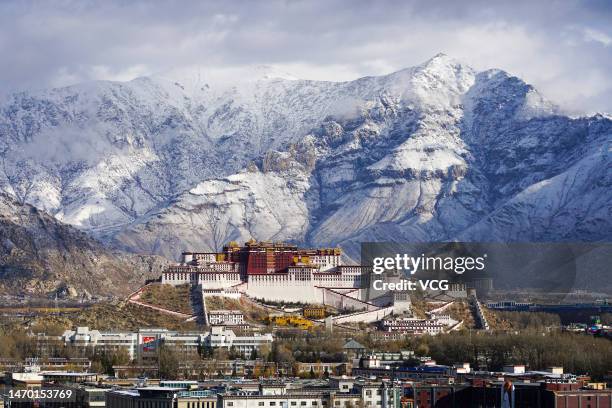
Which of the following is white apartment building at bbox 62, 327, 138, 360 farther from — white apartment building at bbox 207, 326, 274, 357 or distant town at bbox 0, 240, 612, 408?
white apartment building at bbox 207, 326, 274, 357

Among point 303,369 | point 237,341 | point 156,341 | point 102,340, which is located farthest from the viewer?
point 237,341

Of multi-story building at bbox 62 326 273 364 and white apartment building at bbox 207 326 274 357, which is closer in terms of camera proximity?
multi-story building at bbox 62 326 273 364

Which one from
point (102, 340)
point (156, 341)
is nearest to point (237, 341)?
point (156, 341)

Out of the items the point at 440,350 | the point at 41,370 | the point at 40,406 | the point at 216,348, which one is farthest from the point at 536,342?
the point at 40,406

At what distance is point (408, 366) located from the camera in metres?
171

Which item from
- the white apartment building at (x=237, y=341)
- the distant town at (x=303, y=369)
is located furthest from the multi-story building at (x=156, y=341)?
the distant town at (x=303, y=369)

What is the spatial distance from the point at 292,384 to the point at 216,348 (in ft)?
152

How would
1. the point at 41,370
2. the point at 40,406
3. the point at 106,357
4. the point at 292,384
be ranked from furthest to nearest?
the point at 106,357, the point at 41,370, the point at 292,384, the point at 40,406

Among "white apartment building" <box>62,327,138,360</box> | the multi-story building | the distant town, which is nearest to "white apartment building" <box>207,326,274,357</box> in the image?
the multi-story building

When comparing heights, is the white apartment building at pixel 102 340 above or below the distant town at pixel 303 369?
above

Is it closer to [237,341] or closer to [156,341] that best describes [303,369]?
[237,341]

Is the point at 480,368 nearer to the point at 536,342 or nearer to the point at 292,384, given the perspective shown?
the point at 536,342

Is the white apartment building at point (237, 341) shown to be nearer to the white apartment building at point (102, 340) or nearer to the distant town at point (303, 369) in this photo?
the distant town at point (303, 369)

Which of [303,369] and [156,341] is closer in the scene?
[303,369]
